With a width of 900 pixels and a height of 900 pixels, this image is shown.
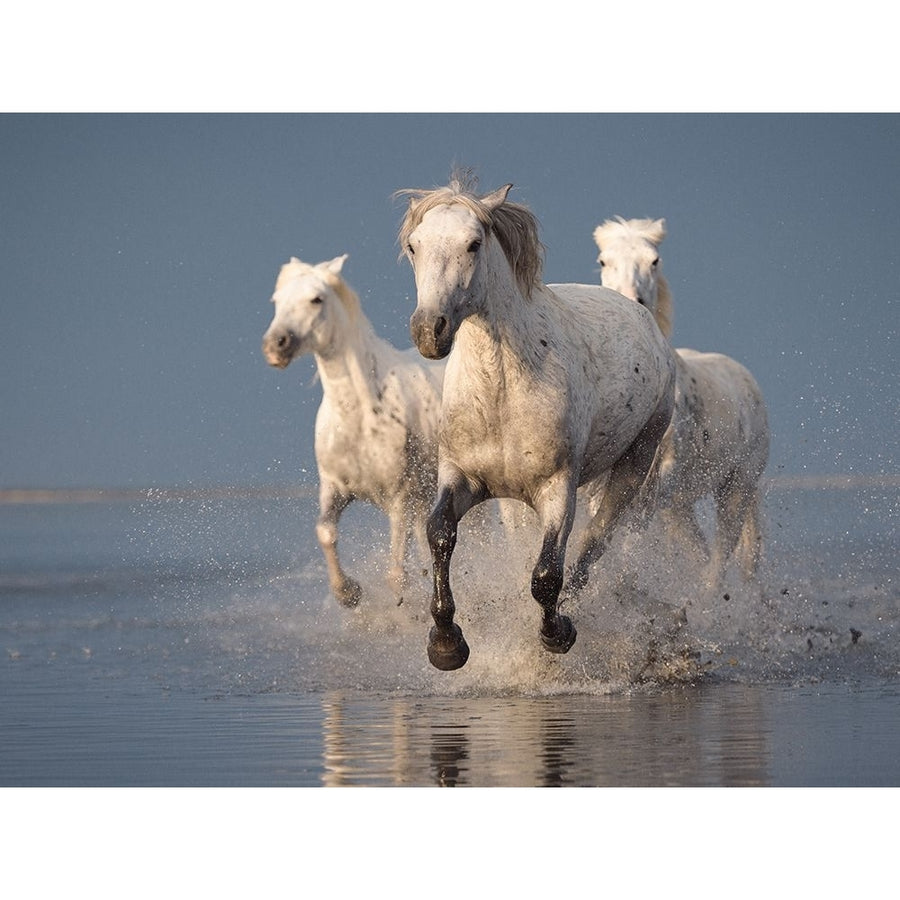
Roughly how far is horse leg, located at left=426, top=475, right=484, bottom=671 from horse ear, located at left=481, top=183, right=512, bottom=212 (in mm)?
1022

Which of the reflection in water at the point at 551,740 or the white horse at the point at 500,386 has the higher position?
the white horse at the point at 500,386

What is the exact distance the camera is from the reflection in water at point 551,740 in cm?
523

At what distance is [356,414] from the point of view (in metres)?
9.60

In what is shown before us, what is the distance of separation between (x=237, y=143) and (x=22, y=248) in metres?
4.03

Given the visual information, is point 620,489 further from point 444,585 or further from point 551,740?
point 551,740

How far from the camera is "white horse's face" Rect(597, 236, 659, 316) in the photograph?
9.30 m

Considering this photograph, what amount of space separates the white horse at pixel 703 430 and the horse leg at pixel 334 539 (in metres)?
1.68

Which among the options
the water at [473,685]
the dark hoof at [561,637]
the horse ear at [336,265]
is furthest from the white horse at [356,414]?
the dark hoof at [561,637]

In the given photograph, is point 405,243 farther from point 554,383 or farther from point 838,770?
point 838,770

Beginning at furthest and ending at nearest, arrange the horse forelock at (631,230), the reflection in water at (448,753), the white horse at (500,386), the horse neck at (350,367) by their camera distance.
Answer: the horse forelock at (631,230), the horse neck at (350,367), the white horse at (500,386), the reflection in water at (448,753)

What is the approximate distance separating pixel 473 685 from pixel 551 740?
1367 millimetres

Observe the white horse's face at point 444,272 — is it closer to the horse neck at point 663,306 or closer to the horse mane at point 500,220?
the horse mane at point 500,220

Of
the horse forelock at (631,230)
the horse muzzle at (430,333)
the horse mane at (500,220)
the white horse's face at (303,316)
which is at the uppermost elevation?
the horse forelock at (631,230)

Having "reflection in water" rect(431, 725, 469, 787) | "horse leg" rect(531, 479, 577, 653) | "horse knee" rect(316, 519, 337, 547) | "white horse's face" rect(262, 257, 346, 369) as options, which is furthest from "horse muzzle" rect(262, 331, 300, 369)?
"reflection in water" rect(431, 725, 469, 787)
